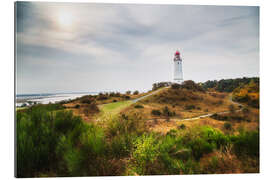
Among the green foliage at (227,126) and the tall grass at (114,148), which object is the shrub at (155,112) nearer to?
the tall grass at (114,148)

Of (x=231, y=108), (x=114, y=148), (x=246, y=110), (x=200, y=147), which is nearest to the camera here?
(x=114, y=148)

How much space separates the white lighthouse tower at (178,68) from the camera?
2743 mm

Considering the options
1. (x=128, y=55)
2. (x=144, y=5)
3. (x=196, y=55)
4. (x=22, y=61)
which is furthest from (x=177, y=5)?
(x=22, y=61)

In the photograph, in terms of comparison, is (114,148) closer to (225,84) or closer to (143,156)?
(143,156)

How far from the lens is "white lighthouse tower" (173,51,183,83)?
2.74 metres

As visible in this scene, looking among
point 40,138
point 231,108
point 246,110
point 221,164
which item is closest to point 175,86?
point 231,108

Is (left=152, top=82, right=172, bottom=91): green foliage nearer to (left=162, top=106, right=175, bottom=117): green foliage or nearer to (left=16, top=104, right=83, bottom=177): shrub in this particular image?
(left=162, top=106, right=175, bottom=117): green foliage

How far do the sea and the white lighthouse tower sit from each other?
1624 mm

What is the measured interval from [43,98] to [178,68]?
2563 millimetres

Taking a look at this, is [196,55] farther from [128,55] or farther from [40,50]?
[40,50]

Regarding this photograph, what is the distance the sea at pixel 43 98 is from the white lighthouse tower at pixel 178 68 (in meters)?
1.62

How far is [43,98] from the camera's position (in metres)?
→ 2.50

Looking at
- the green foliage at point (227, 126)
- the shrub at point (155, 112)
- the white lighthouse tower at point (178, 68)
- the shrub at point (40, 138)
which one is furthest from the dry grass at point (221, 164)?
the shrub at point (40, 138)

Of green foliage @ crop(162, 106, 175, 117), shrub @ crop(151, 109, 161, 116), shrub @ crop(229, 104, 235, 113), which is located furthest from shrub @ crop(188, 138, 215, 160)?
shrub @ crop(229, 104, 235, 113)
